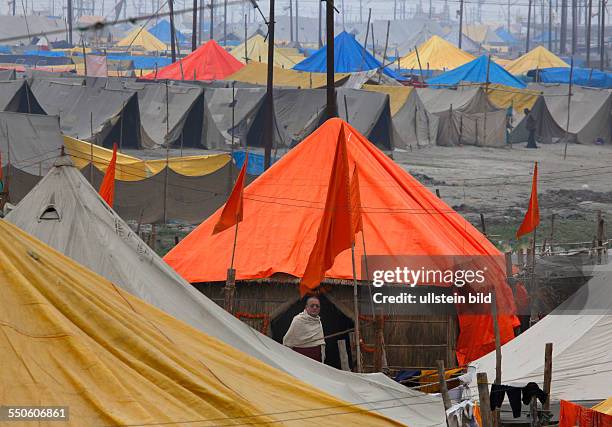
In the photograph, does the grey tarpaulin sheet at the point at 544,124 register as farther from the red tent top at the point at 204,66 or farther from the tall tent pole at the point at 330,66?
the tall tent pole at the point at 330,66

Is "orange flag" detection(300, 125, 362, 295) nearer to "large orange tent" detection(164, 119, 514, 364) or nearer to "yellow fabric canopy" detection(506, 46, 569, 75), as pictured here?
"large orange tent" detection(164, 119, 514, 364)

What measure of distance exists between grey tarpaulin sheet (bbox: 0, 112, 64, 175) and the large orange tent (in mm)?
7545

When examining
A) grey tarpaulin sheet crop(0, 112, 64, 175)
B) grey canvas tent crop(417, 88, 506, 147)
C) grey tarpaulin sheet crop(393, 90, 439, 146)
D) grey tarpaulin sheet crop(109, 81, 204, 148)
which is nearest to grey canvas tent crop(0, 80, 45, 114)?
grey tarpaulin sheet crop(109, 81, 204, 148)

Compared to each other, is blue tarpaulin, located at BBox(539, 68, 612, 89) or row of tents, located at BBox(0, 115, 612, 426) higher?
row of tents, located at BBox(0, 115, 612, 426)

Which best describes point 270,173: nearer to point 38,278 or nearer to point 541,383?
point 541,383

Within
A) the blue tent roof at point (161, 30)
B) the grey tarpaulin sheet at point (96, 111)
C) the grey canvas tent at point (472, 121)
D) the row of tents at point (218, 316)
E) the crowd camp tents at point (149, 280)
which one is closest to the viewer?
the row of tents at point (218, 316)

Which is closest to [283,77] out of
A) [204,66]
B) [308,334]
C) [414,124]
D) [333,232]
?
[414,124]

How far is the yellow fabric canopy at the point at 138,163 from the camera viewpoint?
882 inches

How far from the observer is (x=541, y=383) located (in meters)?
11.9

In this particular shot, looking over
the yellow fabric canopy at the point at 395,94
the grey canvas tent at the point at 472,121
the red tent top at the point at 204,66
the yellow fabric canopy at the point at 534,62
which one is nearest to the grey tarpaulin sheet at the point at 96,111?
the yellow fabric canopy at the point at 395,94

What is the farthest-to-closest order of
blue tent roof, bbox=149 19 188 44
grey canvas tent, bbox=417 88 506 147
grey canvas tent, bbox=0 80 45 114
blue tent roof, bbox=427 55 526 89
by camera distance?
1. blue tent roof, bbox=149 19 188 44
2. blue tent roof, bbox=427 55 526 89
3. grey canvas tent, bbox=417 88 506 147
4. grey canvas tent, bbox=0 80 45 114

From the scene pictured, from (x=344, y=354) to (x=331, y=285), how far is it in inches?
123

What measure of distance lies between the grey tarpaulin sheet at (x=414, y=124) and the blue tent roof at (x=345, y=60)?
28.0 feet

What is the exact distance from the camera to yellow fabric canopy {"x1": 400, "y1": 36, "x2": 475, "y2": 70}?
2648 inches
